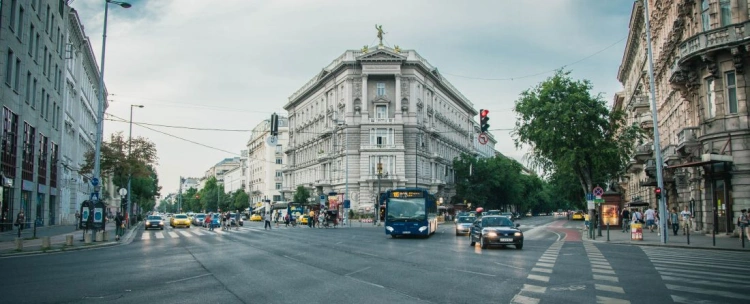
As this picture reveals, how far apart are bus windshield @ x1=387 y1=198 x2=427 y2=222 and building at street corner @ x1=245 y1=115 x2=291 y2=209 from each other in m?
82.0

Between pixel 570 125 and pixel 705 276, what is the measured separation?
28671 mm

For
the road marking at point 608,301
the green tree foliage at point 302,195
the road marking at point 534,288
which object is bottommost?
the road marking at point 534,288

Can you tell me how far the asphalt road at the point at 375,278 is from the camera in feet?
35.9

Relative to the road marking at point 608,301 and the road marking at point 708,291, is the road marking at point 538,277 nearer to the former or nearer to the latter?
the road marking at point 708,291

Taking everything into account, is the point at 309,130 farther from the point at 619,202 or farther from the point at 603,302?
the point at 603,302

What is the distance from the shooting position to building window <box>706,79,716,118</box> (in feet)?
102

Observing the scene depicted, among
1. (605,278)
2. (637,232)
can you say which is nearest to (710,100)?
(637,232)

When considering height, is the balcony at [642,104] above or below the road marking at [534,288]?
above

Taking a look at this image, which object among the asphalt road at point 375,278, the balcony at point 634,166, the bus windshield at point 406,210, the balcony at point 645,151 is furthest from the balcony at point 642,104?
the asphalt road at point 375,278

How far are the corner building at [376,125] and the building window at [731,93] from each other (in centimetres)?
4664

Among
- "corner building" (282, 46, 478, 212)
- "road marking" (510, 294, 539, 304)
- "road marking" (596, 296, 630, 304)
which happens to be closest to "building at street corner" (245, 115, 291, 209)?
"corner building" (282, 46, 478, 212)

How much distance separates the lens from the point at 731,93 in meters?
30.1

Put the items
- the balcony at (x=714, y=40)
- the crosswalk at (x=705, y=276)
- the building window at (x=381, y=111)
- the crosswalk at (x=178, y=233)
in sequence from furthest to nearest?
the building window at (x=381, y=111) → the crosswalk at (x=178, y=233) → the balcony at (x=714, y=40) → the crosswalk at (x=705, y=276)

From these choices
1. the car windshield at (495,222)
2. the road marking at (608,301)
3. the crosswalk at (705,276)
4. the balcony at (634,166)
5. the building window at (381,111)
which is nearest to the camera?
the road marking at (608,301)
